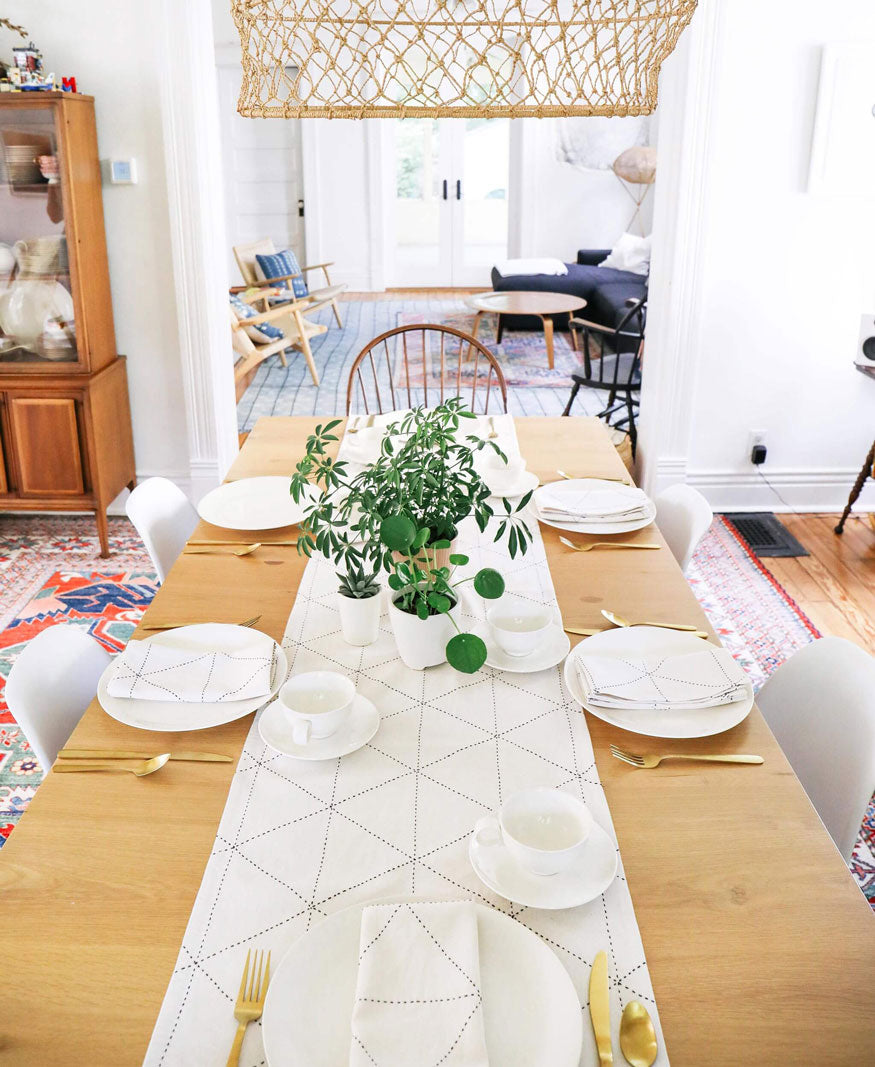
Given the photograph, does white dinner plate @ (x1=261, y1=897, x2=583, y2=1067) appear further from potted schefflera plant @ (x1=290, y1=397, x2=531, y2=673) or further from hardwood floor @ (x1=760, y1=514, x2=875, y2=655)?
hardwood floor @ (x1=760, y1=514, x2=875, y2=655)

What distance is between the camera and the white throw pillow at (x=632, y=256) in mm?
7552

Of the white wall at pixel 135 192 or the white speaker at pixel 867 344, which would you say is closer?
the white wall at pixel 135 192

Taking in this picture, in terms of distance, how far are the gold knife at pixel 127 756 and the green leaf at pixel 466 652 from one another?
0.35 metres

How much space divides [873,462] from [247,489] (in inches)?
97.2

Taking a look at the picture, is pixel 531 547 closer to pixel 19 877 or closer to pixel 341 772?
pixel 341 772

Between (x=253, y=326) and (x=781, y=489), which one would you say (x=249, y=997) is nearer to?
(x=781, y=489)

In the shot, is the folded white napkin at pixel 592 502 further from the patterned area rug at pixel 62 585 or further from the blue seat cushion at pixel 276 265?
the blue seat cushion at pixel 276 265

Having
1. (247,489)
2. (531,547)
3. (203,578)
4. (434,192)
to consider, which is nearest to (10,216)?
(247,489)

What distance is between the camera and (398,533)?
1391 mm

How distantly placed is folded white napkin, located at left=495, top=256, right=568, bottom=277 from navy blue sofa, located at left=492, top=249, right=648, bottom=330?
0.04 metres

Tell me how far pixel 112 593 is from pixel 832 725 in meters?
2.52

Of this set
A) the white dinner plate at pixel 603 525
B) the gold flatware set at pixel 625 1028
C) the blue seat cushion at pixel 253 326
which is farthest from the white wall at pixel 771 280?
the gold flatware set at pixel 625 1028

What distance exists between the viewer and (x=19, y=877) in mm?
1141

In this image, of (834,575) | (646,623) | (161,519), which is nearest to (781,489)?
(834,575)
